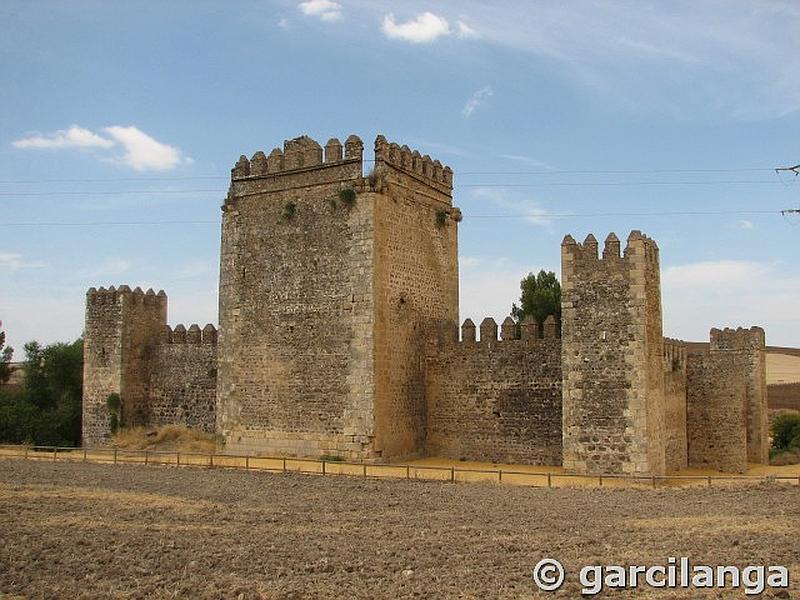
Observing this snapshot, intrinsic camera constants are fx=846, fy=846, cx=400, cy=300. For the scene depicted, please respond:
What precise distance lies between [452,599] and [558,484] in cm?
915

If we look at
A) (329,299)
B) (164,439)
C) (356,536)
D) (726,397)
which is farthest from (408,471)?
(164,439)

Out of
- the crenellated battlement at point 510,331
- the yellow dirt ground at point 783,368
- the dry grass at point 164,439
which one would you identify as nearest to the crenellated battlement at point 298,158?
the crenellated battlement at point 510,331

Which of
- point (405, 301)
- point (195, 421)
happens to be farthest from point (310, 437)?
point (195, 421)

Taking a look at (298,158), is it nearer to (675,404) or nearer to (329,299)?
(329,299)

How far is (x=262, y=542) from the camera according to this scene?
11.2 meters

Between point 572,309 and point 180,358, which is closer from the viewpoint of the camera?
point 572,309

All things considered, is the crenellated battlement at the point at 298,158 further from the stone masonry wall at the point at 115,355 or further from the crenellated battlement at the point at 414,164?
the stone masonry wall at the point at 115,355

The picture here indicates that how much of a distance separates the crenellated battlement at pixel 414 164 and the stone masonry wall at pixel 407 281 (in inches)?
0.9

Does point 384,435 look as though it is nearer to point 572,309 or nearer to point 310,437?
point 310,437

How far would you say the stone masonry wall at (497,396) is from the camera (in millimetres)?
19531

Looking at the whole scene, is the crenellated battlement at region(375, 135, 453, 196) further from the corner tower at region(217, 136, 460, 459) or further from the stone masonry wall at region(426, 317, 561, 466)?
the stone masonry wall at region(426, 317, 561, 466)

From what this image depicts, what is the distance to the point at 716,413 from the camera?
21.1 metres

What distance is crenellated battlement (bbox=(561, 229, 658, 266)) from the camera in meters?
17.4

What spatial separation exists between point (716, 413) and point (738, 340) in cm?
224
